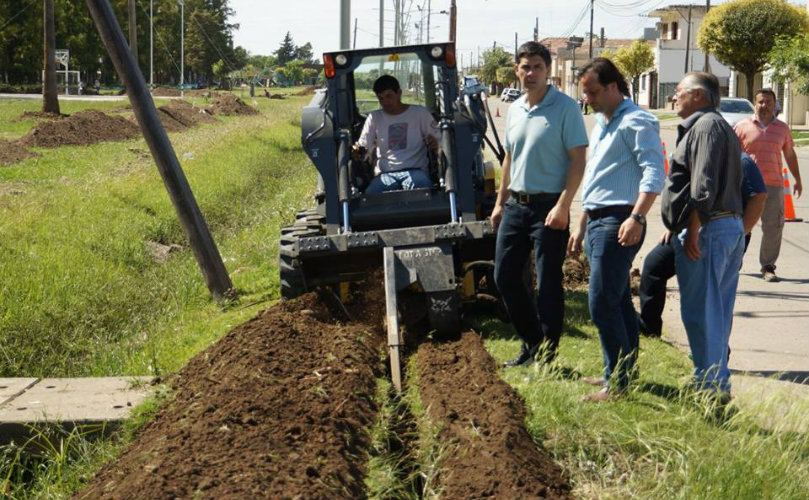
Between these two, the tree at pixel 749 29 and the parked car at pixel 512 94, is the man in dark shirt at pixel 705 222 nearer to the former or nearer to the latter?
the parked car at pixel 512 94

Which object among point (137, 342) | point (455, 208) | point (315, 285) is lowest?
point (137, 342)

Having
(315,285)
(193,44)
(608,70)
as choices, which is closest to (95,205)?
(315,285)

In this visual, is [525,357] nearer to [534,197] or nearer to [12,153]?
[534,197]

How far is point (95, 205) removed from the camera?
15930 millimetres

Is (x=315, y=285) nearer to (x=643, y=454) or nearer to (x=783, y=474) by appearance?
(x=643, y=454)

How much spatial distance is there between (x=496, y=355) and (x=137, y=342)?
3.61 metres

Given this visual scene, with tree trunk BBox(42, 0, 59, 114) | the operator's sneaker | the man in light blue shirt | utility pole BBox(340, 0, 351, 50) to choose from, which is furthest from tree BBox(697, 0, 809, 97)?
the man in light blue shirt

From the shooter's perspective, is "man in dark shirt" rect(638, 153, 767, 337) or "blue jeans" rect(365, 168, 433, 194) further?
"blue jeans" rect(365, 168, 433, 194)

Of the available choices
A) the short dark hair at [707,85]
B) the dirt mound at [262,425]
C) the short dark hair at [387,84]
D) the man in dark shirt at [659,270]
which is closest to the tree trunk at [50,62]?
the short dark hair at [387,84]

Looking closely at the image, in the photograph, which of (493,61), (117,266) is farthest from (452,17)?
(493,61)

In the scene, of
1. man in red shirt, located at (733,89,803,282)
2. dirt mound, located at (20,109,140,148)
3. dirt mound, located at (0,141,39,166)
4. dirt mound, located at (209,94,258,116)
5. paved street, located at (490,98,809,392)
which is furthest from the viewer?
dirt mound, located at (209,94,258,116)

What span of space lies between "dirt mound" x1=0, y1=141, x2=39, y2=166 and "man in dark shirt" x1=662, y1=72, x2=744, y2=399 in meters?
19.2

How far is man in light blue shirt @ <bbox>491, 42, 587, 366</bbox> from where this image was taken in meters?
7.24

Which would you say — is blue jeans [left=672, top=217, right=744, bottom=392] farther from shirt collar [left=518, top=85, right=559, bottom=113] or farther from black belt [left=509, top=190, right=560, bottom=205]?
shirt collar [left=518, top=85, right=559, bottom=113]
